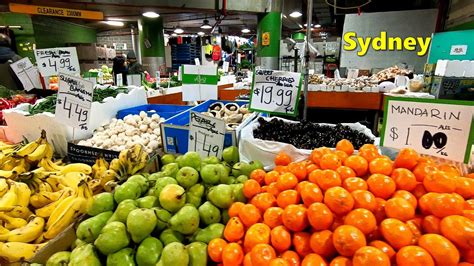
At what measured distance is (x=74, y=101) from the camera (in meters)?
1.89

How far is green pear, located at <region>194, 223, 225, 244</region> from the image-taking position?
1065 millimetres

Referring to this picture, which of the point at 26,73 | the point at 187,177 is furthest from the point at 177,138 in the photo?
the point at 26,73

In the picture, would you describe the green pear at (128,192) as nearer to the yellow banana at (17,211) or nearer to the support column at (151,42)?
the yellow banana at (17,211)

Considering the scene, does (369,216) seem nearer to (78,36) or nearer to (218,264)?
(218,264)

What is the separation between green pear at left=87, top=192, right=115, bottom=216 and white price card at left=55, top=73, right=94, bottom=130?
88cm

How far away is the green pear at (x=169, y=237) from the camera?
1.02 m

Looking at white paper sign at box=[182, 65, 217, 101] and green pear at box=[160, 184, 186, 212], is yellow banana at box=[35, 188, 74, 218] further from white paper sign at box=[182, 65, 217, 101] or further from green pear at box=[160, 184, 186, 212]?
white paper sign at box=[182, 65, 217, 101]

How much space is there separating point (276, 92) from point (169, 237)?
1.26 meters

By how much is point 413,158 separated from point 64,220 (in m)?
1.48

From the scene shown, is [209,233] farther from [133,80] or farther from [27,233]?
[133,80]

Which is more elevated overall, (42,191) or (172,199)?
(172,199)

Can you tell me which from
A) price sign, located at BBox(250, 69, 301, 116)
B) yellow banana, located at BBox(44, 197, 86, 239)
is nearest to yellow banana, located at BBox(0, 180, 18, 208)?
yellow banana, located at BBox(44, 197, 86, 239)

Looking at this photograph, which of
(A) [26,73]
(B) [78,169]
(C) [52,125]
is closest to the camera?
(B) [78,169]

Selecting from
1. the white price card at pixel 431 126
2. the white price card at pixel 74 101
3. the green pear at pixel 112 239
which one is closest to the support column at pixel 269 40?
the white price card at pixel 74 101
